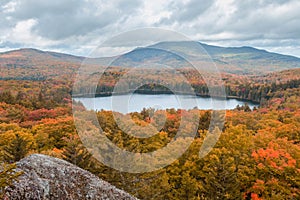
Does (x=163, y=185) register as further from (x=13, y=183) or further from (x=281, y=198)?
(x=13, y=183)

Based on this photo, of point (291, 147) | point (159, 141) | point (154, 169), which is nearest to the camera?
→ point (154, 169)

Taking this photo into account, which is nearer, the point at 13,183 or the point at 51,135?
the point at 13,183

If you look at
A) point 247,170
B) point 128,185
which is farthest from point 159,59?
point 247,170

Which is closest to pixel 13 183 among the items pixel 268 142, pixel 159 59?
pixel 159 59

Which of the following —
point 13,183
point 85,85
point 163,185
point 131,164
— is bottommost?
point 163,185

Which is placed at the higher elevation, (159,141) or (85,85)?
(85,85)

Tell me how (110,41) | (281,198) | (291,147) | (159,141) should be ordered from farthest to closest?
(159,141), (291,147), (281,198), (110,41)
